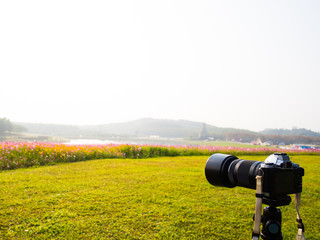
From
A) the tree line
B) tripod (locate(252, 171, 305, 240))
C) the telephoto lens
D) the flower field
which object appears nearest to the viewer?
tripod (locate(252, 171, 305, 240))

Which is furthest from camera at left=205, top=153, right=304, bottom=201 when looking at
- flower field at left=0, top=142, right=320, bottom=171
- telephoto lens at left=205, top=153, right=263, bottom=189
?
flower field at left=0, top=142, right=320, bottom=171

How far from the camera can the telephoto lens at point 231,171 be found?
5.45 ft

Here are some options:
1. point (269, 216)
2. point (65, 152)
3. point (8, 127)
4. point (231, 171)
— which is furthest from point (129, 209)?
point (8, 127)

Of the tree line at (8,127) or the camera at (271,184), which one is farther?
the tree line at (8,127)

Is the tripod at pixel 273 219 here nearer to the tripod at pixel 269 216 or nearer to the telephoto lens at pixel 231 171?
the tripod at pixel 269 216

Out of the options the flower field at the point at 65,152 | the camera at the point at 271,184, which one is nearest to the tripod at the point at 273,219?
the camera at the point at 271,184

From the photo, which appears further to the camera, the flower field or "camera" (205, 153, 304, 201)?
the flower field

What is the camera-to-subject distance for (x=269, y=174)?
148cm

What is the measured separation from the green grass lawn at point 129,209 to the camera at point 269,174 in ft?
6.42

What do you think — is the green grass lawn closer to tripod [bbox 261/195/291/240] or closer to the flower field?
tripod [bbox 261/195/291/240]

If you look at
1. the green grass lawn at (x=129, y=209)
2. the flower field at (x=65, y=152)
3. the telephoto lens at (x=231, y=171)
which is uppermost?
the telephoto lens at (x=231, y=171)

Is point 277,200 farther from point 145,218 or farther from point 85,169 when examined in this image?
point 85,169

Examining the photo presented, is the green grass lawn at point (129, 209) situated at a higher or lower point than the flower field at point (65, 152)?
lower

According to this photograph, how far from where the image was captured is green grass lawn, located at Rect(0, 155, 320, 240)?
3494mm
